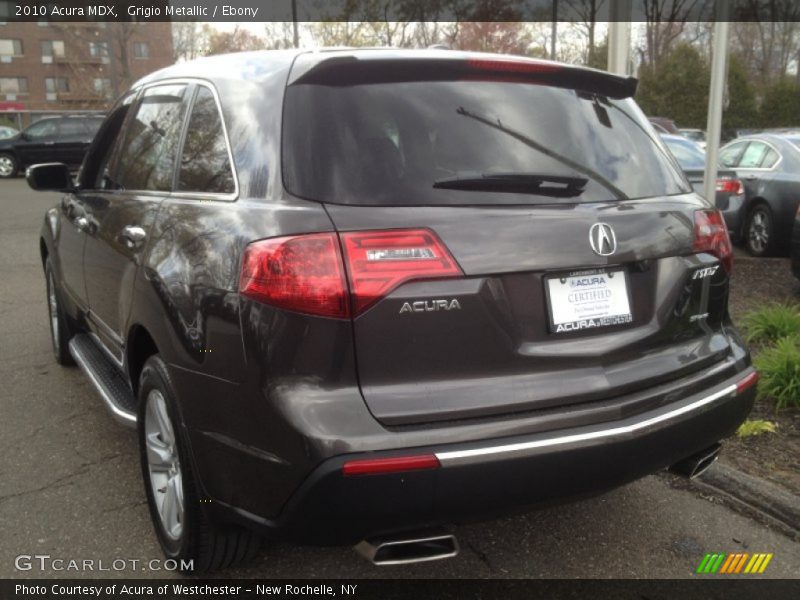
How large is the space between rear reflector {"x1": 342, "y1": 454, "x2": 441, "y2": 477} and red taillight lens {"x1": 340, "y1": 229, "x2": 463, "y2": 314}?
40cm

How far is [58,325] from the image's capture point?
203 inches

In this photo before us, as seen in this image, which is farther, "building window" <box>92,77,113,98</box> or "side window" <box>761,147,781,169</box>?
"building window" <box>92,77,113,98</box>

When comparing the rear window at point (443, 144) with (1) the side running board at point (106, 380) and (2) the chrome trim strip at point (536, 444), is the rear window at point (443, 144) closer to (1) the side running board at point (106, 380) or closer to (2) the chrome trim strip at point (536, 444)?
(2) the chrome trim strip at point (536, 444)

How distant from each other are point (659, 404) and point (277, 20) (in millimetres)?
24909

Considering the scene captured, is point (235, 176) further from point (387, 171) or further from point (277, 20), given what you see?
point (277, 20)

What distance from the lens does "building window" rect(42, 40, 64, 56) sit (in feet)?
233

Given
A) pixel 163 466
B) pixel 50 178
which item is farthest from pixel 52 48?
pixel 163 466

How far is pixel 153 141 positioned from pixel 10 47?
78849 millimetres

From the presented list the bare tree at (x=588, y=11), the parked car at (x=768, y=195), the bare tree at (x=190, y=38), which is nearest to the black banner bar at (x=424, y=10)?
the bare tree at (x=588, y=11)

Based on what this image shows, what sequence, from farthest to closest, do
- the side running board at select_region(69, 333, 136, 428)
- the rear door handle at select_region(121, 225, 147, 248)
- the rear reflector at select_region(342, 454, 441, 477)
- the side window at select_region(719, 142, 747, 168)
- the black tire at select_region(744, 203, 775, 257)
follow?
the side window at select_region(719, 142, 747, 168) → the black tire at select_region(744, 203, 775, 257) → the side running board at select_region(69, 333, 136, 428) → the rear door handle at select_region(121, 225, 147, 248) → the rear reflector at select_region(342, 454, 441, 477)

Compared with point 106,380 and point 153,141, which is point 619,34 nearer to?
point 153,141

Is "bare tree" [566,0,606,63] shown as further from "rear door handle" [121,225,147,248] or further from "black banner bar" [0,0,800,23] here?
"rear door handle" [121,225,147,248]

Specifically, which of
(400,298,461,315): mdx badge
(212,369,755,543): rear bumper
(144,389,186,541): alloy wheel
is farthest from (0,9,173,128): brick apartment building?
(212,369,755,543): rear bumper

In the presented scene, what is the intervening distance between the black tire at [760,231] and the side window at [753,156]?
2.61 ft
